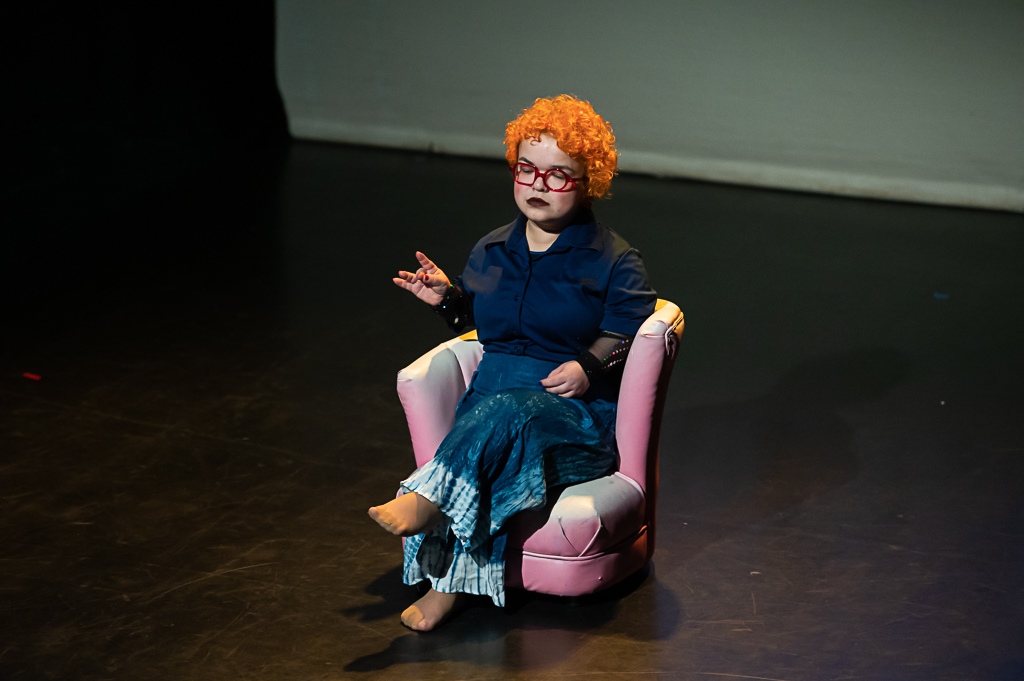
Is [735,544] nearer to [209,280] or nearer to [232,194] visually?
Result: [209,280]

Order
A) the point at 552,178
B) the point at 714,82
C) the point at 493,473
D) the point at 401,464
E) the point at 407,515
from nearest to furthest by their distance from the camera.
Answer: the point at 407,515 → the point at 493,473 → the point at 552,178 → the point at 401,464 → the point at 714,82

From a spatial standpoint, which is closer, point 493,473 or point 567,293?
point 493,473

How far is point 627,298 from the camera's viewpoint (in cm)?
247

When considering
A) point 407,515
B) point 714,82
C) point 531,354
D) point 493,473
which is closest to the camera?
point 407,515

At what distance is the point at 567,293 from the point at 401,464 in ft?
3.41

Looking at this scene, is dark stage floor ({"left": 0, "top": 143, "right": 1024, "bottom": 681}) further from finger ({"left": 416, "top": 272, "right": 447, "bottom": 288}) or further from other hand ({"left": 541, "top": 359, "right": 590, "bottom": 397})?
finger ({"left": 416, "top": 272, "right": 447, "bottom": 288})

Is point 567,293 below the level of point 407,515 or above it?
above

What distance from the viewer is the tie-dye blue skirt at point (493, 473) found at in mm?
2270

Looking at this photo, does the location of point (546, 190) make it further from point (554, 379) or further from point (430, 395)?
point (430, 395)

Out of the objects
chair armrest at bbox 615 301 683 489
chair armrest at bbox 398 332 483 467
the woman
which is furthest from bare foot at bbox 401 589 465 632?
chair armrest at bbox 615 301 683 489

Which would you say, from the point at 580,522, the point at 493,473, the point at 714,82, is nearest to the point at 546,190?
the point at 493,473

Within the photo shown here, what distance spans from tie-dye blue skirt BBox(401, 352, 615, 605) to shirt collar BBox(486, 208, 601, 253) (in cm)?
34

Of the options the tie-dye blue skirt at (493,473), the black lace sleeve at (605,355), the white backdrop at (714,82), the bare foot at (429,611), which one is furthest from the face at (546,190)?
the white backdrop at (714,82)

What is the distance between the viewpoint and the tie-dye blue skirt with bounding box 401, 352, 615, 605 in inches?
89.4
